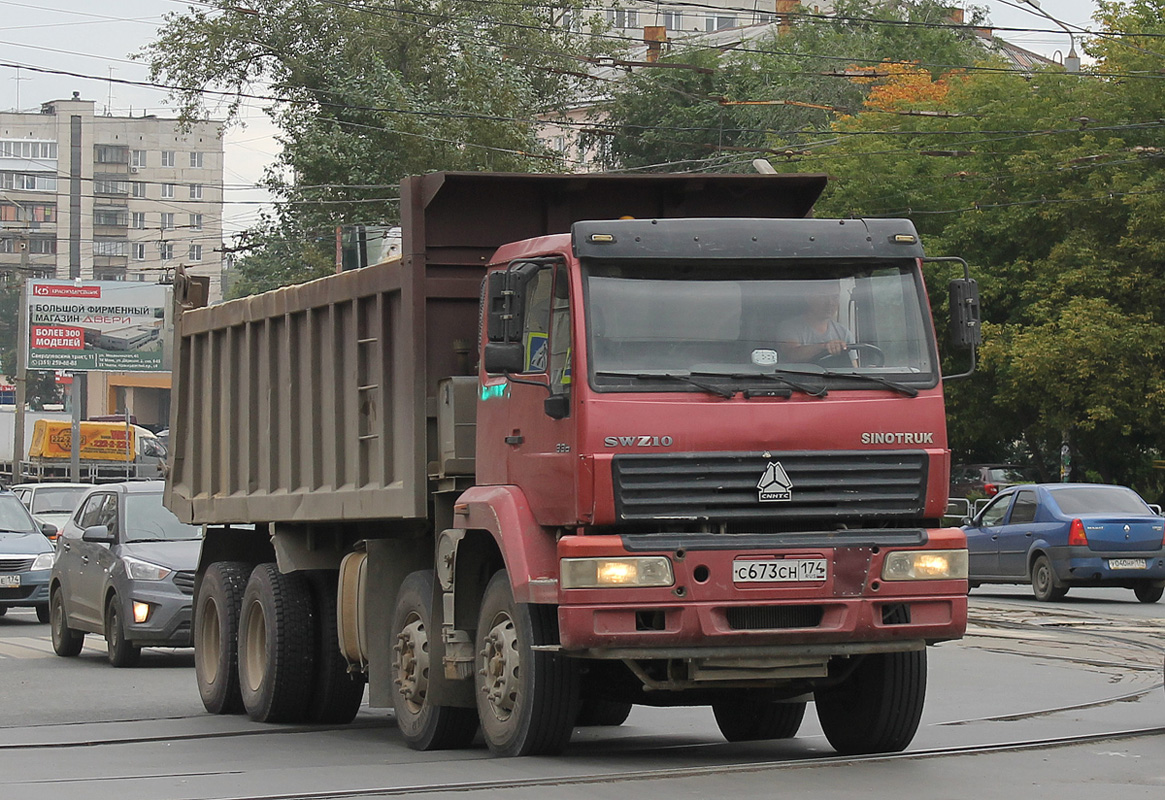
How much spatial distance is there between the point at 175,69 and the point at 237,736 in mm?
46109

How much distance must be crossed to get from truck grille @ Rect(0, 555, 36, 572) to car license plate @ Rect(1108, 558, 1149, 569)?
12.8m

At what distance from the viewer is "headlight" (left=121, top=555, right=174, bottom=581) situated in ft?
55.1

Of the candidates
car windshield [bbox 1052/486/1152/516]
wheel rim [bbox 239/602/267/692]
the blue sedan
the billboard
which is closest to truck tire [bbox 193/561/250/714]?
wheel rim [bbox 239/602/267/692]

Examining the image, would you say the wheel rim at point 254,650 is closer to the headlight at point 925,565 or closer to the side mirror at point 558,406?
the side mirror at point 558,406

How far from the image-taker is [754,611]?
8820mm

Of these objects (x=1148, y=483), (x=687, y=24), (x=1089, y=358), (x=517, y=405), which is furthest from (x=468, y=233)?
(x=687, y=24)

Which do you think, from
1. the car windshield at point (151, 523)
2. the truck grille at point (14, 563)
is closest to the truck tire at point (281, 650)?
the car windshield at point (151, 523)

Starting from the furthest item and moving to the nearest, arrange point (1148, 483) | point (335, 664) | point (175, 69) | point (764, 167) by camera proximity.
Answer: point (175, 69) → point (1148, 483) → point (335, 664) → point (764, 167)

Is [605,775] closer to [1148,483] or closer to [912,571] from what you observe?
[912,571]

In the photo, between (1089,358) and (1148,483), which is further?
(1148,483)

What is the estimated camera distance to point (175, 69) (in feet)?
181

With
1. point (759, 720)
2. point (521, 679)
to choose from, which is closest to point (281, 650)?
point (759, 720)

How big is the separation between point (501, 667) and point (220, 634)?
4374mm

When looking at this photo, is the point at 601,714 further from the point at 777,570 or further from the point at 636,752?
the point at 777,570
